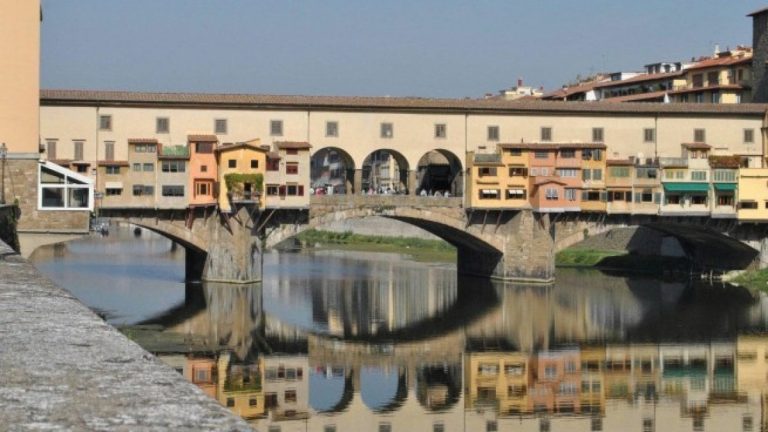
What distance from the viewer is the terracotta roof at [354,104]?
4156 cm

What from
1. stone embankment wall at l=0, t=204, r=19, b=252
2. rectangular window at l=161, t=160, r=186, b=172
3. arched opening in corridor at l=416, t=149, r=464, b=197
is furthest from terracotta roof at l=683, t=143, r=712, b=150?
stone embankment wall at l=0, t=204, r=19, b=252

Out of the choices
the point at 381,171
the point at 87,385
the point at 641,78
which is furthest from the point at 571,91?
the point at 87,385

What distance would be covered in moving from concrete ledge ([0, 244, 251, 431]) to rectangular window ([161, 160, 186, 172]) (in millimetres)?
34488

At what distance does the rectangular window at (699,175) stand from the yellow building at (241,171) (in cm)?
1516

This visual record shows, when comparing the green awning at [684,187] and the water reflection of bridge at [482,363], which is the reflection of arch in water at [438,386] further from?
the green awning at [684,187]

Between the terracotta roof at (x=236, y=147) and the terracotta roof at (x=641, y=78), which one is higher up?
the terracotta roof at (x=641, y=78)

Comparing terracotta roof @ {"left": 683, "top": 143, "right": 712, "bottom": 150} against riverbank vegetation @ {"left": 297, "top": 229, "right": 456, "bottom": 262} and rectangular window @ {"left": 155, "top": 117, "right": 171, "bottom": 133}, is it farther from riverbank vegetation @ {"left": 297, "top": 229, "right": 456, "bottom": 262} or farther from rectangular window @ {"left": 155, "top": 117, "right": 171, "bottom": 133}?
rectangular window @ {"left": 155, "top": 117, "right": 171, "bottom": 133}

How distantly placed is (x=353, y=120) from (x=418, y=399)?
23.2 m

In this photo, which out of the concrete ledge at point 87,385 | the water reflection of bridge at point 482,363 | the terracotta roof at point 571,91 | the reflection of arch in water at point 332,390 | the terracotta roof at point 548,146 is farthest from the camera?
the terracotta roof at point 571,91

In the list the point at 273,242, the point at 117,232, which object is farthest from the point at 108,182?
the point at 117,232

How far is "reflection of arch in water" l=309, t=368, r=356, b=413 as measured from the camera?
20781mm

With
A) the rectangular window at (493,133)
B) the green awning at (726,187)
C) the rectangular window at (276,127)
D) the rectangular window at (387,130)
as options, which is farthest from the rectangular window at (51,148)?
the green awning at (726,187)

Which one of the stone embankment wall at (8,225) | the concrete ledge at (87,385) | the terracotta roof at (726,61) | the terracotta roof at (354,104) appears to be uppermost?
the terracotta roof at (726,61)

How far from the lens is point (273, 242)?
4269 cm
